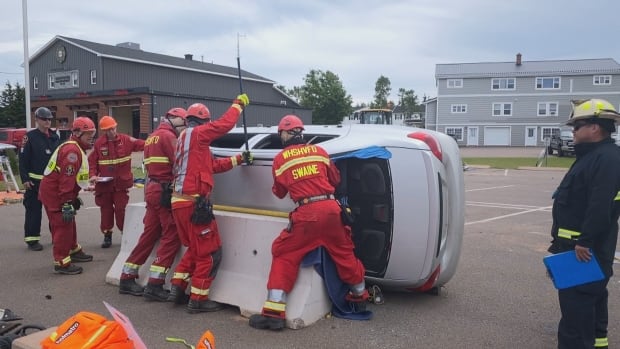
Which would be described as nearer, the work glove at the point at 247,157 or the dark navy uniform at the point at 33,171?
the work glove at the point at 247,157

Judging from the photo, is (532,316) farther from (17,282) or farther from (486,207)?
(486,207)

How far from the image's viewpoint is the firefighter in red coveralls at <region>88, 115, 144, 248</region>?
7.05 m

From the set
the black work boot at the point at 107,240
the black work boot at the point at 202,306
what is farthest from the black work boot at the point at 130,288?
the black work boot at the point at 107,240

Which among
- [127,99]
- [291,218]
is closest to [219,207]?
[291,218]

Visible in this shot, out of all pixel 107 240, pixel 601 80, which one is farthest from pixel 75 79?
pixel 601 80

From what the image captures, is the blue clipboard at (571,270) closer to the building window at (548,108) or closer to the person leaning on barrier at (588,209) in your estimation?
the person leaning on barrier at (588,209)

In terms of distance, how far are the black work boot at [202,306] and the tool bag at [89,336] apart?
1911mm

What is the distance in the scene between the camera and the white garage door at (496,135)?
51688mm

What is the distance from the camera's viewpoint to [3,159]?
14.5m

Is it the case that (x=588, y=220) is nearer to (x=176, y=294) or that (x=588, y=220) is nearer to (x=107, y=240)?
(x=176, y=294)

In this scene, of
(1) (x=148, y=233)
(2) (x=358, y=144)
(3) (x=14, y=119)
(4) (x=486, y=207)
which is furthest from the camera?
(3) (x=14, y=119)

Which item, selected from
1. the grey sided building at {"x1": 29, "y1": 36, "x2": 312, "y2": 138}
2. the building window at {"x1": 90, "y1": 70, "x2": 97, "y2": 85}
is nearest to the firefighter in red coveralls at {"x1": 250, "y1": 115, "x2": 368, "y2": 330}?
the grey sided building at {"x1": 29, "y1": 36, "x2": 312, "y2": 138}

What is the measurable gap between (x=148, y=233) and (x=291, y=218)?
70.8 inches

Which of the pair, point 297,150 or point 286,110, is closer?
point 297,150
